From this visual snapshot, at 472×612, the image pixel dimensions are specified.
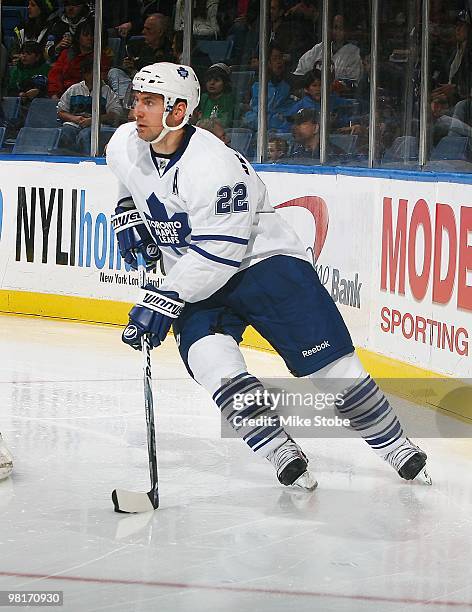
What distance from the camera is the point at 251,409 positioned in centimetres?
412

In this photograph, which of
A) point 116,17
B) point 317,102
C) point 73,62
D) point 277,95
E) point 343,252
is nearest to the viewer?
point 343,252

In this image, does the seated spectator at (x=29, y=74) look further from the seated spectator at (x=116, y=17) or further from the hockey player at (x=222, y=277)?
the hockey player at (x=222, y=277)

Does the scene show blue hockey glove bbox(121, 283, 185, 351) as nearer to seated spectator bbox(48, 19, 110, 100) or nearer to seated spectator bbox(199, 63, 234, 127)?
seated spectator bbox(199, 63, 234, 127)

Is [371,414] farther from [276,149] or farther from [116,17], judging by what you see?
[116,17]

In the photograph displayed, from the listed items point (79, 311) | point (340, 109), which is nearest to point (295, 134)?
point (340, 109)

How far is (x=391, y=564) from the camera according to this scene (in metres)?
3.43

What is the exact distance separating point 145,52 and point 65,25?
662mm

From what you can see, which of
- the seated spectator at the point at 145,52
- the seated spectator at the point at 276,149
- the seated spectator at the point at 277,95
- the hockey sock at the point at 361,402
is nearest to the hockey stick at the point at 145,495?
the hockey sock at the point at 361,402

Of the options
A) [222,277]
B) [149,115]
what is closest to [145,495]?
[222,277]

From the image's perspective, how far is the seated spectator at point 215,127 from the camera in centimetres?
841

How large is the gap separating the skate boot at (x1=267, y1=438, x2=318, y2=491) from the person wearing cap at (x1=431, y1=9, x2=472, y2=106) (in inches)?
109

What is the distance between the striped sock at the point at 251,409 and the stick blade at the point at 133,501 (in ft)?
1.17

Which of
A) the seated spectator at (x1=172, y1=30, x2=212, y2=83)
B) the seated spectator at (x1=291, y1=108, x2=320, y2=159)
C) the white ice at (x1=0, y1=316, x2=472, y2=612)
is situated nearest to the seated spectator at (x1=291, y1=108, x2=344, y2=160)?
the seated spectator at (x1=291, y1=108, x2=320, y2=159)

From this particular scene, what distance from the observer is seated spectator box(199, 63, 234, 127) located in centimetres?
845
